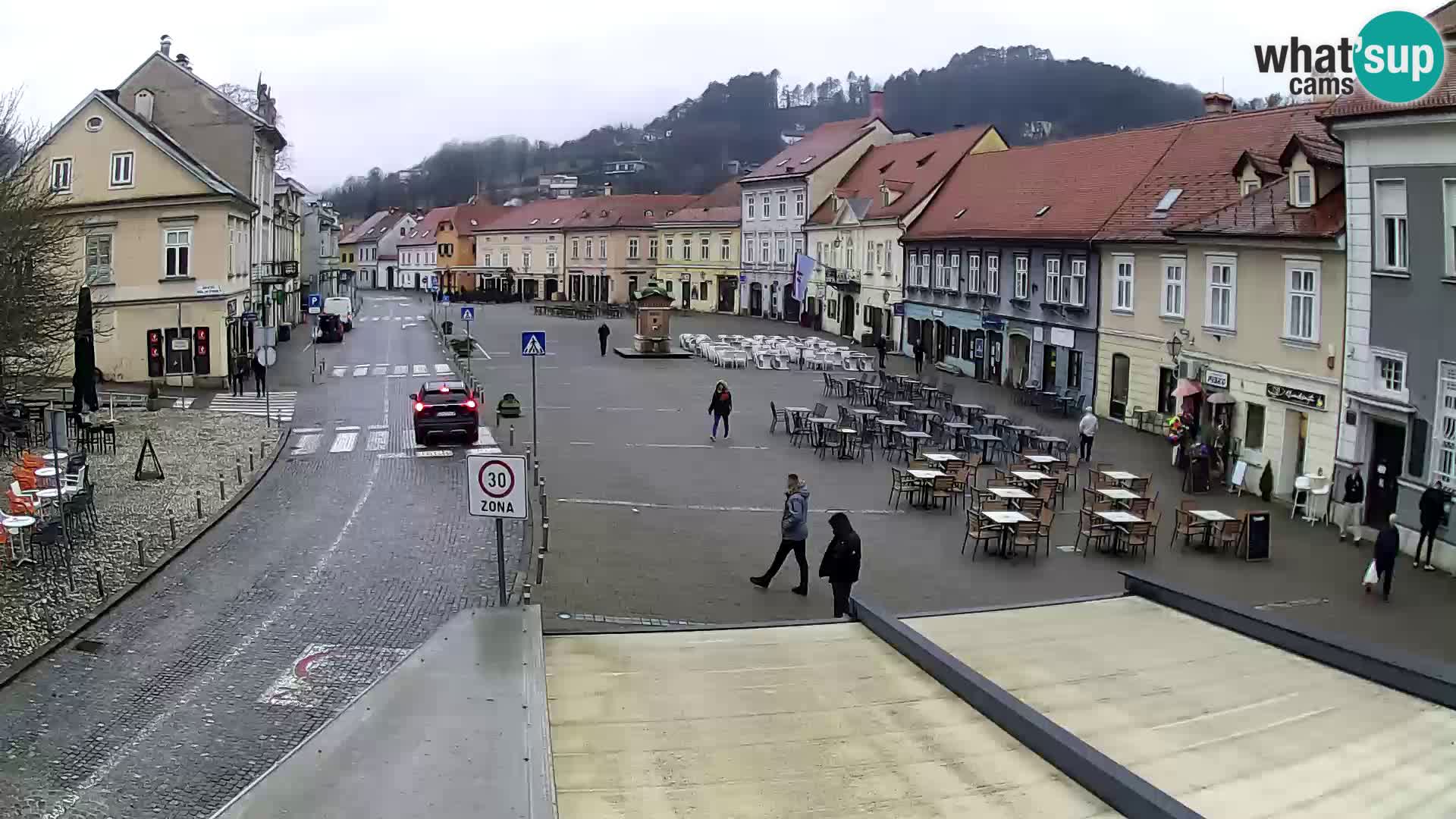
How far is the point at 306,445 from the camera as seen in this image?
99.3 ft

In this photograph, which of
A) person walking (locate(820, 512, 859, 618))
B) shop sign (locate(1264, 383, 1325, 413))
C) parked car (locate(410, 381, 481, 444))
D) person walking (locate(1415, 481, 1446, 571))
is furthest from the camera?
parked car (locate(410, 381, 481, 444))

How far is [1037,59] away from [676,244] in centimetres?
6896

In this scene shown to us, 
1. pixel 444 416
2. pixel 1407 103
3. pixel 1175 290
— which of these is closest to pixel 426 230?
pixel 444 416

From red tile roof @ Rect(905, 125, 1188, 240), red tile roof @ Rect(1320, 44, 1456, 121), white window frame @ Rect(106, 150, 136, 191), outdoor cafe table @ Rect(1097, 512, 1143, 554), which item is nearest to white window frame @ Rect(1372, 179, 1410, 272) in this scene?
red tile roof @ Rect(1320, 44, 1456, 121)

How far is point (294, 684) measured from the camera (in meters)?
13.1

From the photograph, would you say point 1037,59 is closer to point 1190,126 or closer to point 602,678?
point 1190,126

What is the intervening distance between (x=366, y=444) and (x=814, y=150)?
51957mm

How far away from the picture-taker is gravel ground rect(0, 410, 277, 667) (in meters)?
15.8

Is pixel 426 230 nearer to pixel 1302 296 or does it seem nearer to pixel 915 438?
pixel 915 438

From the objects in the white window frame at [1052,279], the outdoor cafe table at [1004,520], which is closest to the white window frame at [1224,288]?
the white window frame at [1052,279]

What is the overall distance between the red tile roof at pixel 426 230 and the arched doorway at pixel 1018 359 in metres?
93.2

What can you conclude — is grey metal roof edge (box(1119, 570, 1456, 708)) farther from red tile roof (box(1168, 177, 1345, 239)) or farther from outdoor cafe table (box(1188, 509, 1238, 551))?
red tile roof (box(1168, 177, 1345, 239))

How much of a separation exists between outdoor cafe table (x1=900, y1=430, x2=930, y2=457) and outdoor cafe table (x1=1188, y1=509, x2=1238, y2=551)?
8609mm

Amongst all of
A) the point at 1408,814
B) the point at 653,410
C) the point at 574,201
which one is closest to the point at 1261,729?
the point at 1408,814
